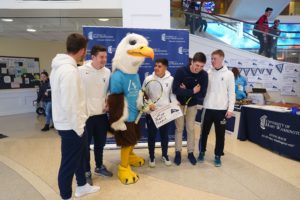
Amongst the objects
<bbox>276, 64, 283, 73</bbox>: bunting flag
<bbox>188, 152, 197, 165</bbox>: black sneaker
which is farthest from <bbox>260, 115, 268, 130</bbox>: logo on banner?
<bbox>276, 64, 283, 73</bbox>: bunting flag

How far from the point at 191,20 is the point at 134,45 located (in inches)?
163

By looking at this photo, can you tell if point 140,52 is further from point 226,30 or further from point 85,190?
point 226,30

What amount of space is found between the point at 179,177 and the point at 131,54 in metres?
1.54

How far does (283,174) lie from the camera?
326 cm

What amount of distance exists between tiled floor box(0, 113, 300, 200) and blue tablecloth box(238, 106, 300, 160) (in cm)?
14

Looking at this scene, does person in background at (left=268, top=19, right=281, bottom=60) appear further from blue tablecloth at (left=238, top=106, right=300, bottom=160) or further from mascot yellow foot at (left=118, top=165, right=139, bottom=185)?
mascot yellow foot at (left=118, top=165, right=139, bottom=185)

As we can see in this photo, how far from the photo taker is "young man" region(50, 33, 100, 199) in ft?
7.01

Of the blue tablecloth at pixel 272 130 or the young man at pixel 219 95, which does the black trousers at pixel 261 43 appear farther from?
the young man at pixel 219 95

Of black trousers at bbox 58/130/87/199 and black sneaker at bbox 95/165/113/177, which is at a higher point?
black trousers at bbox 58/130/87/199

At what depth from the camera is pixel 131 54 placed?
2.91 meters

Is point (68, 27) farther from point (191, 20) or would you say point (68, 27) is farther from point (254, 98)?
point (254, 98)

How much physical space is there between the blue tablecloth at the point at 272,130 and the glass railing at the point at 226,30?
9.27 feet

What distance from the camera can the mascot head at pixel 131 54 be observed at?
2.90 m

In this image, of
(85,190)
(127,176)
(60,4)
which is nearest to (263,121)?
(127,176)
